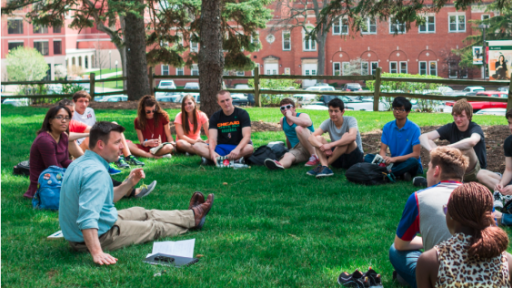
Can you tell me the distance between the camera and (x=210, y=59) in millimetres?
12586

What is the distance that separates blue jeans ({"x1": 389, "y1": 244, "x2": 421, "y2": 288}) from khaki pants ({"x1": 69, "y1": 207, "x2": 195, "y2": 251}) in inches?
92.5

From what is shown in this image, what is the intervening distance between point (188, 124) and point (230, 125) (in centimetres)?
130

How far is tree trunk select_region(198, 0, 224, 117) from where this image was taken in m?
12.5

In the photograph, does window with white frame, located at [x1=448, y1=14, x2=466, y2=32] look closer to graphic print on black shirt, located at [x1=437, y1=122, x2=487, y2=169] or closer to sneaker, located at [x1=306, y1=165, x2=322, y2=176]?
sneaker, located at [x1=306, y1=165, x2=322, y2=176]

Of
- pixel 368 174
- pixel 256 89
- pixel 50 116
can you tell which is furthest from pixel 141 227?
pixel 256 89

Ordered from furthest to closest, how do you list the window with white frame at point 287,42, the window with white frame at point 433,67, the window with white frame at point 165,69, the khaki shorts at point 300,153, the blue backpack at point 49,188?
the window with white frame at point 165,69 → the window with white frame at point 287,42 → the window with white frame at point 433,67 → the khaki shorts at point 300,153 → the blue backpack at point 49,188

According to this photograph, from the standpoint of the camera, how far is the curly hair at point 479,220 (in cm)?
262

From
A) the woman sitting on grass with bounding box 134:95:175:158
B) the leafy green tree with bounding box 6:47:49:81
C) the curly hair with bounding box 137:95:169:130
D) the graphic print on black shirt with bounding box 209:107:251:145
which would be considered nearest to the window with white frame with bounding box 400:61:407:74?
the leafy green tree with bounding box 6:47:49:81

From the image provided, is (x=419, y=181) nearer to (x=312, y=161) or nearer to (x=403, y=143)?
(x=403, y=143)

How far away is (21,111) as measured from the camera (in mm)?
18469

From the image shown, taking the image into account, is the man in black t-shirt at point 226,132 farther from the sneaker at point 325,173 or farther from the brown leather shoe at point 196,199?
the brown leather shoe at point 196,199

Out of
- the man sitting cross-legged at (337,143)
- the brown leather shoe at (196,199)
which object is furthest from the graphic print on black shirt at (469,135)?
the brown leather shoe at (196,199)

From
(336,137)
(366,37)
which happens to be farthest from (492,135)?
(366,37)

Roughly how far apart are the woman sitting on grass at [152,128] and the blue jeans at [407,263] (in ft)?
22.5
